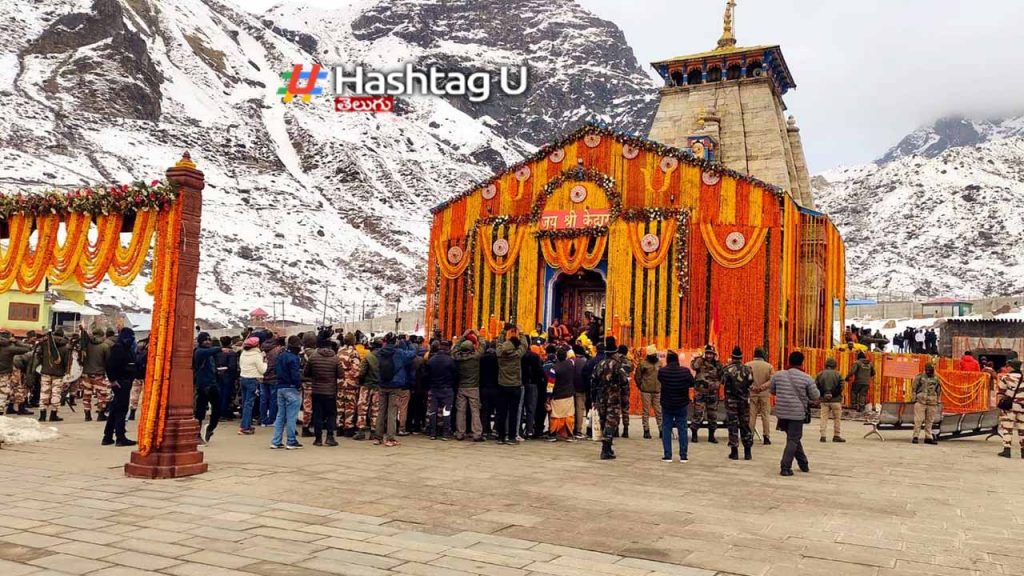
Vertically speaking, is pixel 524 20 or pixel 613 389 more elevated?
pixel 524 20

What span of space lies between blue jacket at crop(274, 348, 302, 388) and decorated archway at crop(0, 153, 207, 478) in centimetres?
162

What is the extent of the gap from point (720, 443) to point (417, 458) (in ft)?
16.3

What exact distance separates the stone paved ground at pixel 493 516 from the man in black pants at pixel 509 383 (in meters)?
1.29

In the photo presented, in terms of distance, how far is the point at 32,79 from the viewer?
7950 cm

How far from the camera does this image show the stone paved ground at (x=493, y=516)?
4996mm

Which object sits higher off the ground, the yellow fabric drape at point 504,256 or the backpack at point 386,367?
the yellow fabric drape at point 504,256

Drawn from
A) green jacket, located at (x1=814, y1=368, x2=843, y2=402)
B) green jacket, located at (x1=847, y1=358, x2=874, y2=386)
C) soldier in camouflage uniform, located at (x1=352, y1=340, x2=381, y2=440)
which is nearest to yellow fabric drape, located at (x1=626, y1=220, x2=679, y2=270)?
green jacket, located at (x1=847, y1=358, x2=874, y2=386)

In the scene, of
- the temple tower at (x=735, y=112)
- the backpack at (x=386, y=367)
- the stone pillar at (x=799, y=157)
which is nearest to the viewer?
the backpack at (x=386, y=367)

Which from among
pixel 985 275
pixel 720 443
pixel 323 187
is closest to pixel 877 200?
pixel 985 275

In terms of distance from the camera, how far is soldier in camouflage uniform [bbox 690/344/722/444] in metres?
12.0

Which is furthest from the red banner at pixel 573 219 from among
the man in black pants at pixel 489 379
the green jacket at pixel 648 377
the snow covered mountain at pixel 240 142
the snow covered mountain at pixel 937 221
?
the snow covered mountain at pixel 937 221

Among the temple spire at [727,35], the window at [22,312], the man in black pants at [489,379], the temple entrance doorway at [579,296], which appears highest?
the temple spire at [727,35]

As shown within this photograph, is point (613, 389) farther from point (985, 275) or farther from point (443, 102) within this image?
point (443, 102)

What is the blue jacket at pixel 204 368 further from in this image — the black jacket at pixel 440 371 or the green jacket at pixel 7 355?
the green jacket at pixel 7 355
